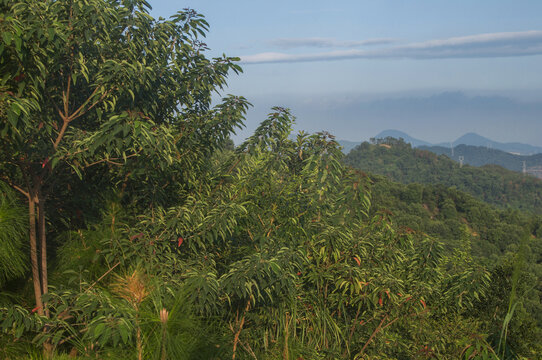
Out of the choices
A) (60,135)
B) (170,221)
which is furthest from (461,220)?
(60,135)

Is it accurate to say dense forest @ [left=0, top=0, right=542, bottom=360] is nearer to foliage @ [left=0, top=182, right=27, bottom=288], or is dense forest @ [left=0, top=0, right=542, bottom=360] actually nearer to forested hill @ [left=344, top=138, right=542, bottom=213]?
foliage @ [left=0, top=182, right=27, bottom=288]


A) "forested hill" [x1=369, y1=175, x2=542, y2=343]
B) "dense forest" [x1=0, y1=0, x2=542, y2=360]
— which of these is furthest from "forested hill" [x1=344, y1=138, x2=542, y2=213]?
"dense forest" [x1=0, y1=0, x2=542, y2=360]

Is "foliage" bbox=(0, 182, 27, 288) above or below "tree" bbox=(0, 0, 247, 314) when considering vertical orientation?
below

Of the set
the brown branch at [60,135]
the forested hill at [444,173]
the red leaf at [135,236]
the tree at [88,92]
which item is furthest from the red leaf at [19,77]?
the forested hill at [444,173]

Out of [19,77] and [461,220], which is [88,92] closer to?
[19,77]

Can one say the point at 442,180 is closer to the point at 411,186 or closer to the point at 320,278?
the point at 411,186

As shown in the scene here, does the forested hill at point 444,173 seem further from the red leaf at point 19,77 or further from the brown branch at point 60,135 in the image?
the red leaf at point 19,77

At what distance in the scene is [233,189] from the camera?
5.11m

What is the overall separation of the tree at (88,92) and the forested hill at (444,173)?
212 ft

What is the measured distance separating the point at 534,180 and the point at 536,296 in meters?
74.2

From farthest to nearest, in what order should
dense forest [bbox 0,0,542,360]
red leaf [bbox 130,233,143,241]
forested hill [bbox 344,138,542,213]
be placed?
forested hill [bbox 344,138,542,213]
red leaf [bbox 130,233,143,241]
dense forest [bbox 0,0,542,360]

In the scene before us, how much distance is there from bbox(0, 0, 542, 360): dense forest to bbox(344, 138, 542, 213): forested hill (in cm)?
6437

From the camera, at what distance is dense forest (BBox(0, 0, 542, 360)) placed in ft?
10.9

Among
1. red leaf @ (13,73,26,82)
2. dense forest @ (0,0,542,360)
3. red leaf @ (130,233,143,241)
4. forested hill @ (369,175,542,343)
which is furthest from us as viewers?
forested hill @ (369,175,542,343)
